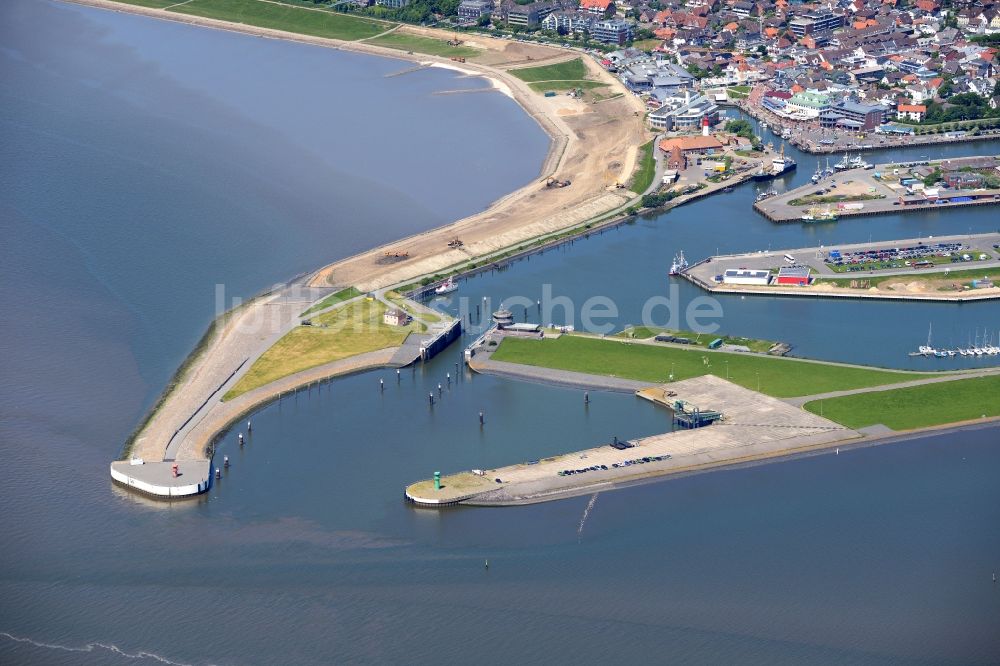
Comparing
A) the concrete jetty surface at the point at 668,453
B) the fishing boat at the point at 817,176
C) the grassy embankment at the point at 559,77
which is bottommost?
the concrete jetty surface at the point at 668,453

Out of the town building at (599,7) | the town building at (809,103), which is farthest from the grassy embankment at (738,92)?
the town building at (599,7)

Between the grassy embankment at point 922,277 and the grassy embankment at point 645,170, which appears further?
the grassy embankment at point 645,170

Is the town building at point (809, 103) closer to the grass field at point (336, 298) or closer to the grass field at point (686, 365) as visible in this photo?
the grass field at point (686, 365)

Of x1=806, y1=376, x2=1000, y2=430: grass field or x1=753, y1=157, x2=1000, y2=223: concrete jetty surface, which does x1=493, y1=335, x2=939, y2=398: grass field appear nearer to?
x1=806, y1=376, x2=1000, y2=430: grass field

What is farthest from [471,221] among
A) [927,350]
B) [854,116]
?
[854,116]

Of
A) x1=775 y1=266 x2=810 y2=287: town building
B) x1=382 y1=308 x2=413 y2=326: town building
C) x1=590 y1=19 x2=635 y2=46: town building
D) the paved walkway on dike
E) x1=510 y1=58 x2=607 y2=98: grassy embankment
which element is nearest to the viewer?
the paved walkway on dike

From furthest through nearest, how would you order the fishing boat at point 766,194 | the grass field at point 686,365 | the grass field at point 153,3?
the grass field at point 153,3 < the fishing boat at point 766,194 < the grass field at point 686,365

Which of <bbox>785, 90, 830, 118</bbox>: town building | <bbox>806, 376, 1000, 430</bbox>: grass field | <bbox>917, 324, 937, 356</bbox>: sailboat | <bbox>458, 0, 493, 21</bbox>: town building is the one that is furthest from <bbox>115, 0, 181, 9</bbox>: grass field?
<bbox>806, 376, 1000, 430</bbox>: grass field
